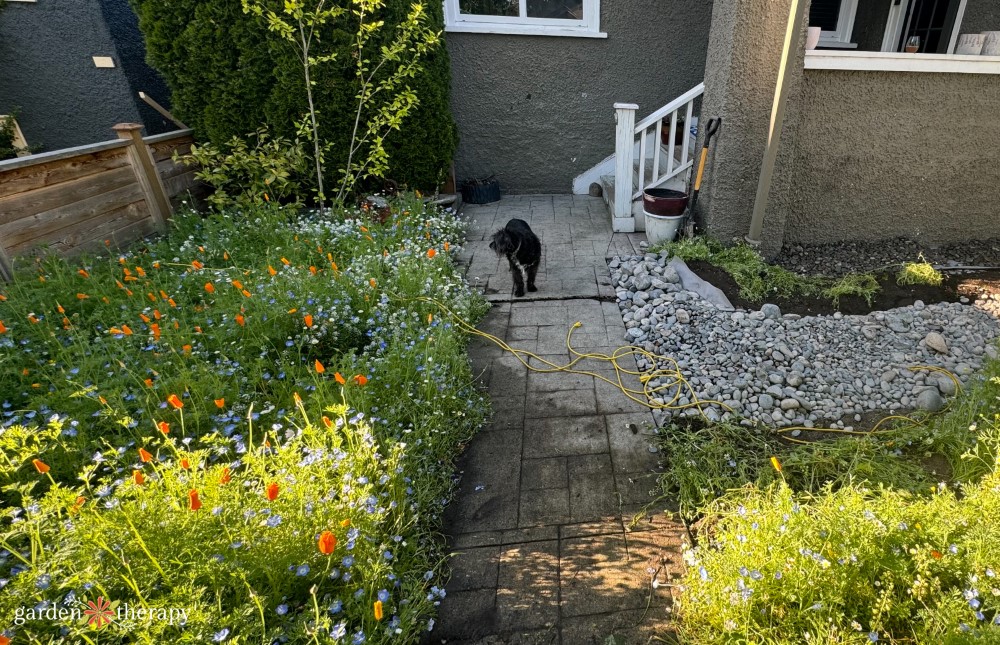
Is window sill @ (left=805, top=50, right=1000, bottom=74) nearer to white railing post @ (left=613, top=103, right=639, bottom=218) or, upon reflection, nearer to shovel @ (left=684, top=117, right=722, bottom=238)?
shovel @ (left=684, top=117, right=722, bottom=238)

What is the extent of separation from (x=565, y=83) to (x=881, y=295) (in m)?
4.48

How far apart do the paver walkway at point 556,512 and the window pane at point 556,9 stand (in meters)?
4.58

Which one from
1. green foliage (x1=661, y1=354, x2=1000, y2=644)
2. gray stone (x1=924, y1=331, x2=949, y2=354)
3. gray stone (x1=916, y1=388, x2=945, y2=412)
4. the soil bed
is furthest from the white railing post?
green foliage (x1=661, y1=354, x2=1000, y2=644)

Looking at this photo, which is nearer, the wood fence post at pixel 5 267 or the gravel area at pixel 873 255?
the wood fence post at pixel 5 267

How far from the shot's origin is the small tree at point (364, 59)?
15.1 feet

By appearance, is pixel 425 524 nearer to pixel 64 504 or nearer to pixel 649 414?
pixel 64 504

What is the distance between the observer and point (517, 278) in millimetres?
3984

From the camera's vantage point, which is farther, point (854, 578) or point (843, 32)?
point (843, 32)

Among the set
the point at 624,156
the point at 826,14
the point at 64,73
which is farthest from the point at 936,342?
the point at 64,73

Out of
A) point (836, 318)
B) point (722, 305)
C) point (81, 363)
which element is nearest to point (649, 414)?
point (722, 305)

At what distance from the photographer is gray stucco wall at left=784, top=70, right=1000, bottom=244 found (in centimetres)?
409

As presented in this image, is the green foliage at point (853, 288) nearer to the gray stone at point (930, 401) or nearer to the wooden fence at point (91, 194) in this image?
the gray stone at point (930, 401)

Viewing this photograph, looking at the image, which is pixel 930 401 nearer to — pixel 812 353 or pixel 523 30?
pixel 812 353

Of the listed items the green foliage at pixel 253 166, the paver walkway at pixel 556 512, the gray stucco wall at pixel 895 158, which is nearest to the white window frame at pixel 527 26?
the green foliage at pixel 253 166
